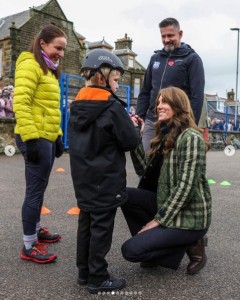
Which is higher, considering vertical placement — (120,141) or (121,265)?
(120,141)

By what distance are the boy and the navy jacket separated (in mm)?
1276

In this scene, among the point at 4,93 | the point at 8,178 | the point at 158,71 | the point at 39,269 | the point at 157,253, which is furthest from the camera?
the point at 4,93

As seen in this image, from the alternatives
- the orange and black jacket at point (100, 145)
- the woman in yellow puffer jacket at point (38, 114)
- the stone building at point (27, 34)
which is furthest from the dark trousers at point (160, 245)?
the stone building at point (27, 34)

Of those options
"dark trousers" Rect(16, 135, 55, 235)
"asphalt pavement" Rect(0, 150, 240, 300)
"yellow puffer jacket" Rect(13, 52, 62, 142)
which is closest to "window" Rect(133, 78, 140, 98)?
"asphalt pavement" Rect(0, 150, 240, 300)

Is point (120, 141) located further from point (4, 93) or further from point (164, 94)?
point (4, 93)

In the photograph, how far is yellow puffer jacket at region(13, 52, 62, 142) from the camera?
3.00 metres

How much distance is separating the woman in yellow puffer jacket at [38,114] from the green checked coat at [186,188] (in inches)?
38.4

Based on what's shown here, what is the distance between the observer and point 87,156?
266cm

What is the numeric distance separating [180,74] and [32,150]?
65.7 inches

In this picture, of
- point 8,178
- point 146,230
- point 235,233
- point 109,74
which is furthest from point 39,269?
point 8,178

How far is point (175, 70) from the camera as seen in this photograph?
12.7 ft

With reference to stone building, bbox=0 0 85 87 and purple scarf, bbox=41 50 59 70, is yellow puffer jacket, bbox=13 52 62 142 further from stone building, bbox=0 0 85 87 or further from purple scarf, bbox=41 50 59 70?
stone building, bbox=0 0 85 87

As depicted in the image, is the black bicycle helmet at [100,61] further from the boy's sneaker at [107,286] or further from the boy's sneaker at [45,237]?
the boy's sneaker at [45,237]

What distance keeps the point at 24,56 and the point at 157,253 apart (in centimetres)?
182
